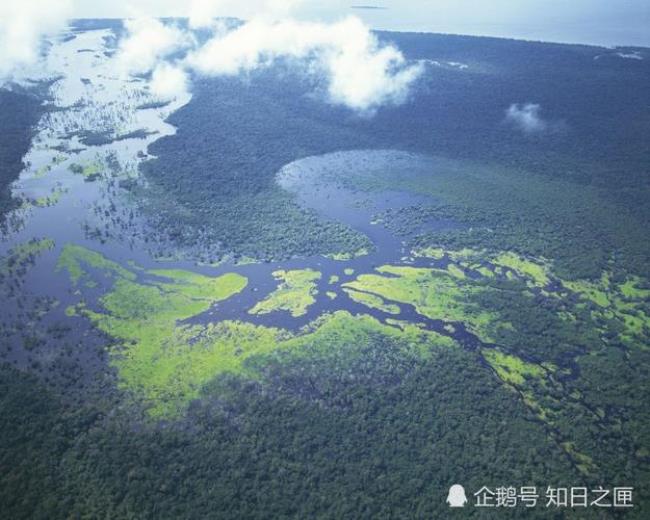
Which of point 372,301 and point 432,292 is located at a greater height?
point 432,292

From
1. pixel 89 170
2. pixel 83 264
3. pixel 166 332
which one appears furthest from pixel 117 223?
pixel 166 332

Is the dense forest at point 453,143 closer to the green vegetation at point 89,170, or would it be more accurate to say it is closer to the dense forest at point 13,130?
the green vegetation at point 89,170

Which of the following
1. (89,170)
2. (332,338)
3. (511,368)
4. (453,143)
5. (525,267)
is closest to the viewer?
(511,368)

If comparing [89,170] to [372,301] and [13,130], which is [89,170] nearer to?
[13,130]

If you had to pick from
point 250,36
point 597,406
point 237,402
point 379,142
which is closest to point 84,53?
point 250,36

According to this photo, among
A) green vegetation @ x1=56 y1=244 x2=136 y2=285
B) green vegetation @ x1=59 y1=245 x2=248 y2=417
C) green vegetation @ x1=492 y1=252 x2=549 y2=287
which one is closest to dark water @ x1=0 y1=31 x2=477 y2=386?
green vegetation @ x1=56 y1=244 x2=136 y2=285
